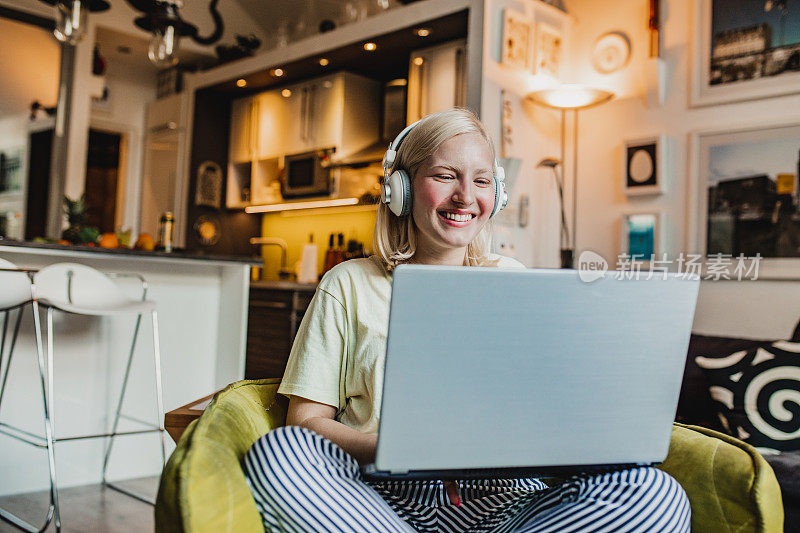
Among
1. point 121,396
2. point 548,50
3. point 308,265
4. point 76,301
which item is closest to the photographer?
point 76,301

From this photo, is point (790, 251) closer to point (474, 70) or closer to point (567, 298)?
point (474, 70)

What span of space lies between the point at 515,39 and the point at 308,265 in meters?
2.22

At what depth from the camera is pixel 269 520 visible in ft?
2.89

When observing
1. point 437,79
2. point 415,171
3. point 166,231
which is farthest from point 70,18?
point 415,171

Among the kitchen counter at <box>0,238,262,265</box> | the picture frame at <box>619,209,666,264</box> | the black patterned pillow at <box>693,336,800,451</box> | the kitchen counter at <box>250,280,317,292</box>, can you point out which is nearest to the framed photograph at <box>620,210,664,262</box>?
the picture frame at <box>619,209,666,264</box>

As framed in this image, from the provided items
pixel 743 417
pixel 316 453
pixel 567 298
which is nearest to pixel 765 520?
pixel 567 298

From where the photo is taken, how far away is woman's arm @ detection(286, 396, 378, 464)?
992 mm

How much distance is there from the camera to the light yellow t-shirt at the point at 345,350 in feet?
3.79

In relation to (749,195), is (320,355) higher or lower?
lower

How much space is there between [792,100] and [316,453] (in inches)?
116

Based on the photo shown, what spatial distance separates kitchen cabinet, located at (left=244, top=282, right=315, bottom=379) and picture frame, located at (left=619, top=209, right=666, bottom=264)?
1863 millimetres

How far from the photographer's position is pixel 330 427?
1.07 meters

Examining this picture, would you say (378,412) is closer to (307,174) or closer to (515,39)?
(515,39)

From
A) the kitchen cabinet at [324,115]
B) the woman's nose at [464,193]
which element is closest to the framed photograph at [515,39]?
the kitchen cabinet at [324,115]
